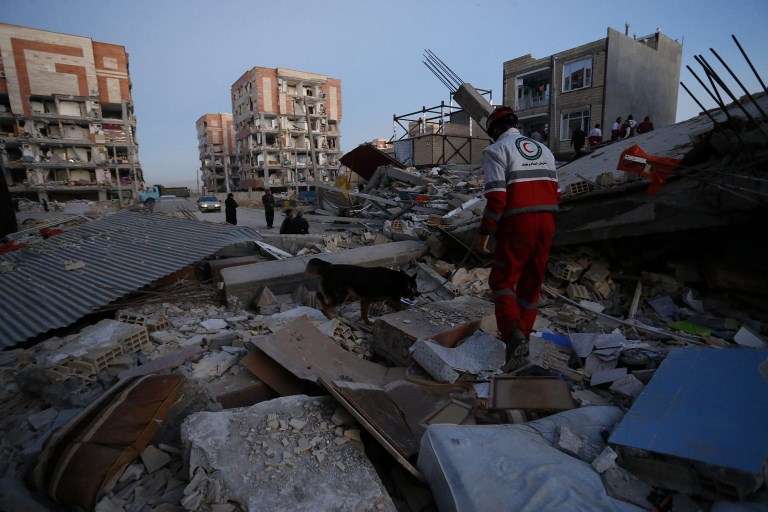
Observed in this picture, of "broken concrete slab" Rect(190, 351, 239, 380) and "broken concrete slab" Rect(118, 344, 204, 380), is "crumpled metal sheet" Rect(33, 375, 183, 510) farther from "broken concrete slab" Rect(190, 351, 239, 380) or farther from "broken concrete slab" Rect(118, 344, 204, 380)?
"broken concrete slab" Rect(190, 351, 239, 380)

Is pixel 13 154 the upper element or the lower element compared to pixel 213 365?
upper

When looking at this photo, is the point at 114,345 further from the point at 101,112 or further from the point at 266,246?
the point at 101,112

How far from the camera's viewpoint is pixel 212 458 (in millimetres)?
1733

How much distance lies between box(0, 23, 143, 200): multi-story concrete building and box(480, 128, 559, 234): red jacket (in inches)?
1517

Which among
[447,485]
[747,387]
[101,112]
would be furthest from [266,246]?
[101,112]

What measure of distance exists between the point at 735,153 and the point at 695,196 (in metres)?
0.64

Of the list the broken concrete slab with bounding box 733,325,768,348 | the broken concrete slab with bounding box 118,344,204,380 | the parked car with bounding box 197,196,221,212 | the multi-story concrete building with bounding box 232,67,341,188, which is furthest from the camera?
the multi-story concrete building with bounding box 232,67,341,188

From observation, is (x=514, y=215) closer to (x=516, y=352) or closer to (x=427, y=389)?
(x=516, y=352)

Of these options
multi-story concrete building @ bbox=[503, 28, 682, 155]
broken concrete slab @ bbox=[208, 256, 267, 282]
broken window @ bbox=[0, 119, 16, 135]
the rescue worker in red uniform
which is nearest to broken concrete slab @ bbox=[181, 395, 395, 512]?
the rescue worker in red uniform

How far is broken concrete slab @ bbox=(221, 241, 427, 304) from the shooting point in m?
4.86

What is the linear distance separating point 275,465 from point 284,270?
3778 mm

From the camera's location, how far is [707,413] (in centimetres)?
174

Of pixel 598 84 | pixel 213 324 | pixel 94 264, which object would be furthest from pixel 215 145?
pixel 213 324

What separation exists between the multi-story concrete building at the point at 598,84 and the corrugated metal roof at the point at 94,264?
16.3 meters
